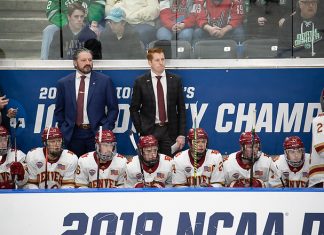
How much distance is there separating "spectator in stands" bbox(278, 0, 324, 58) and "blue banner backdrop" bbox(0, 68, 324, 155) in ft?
1.05

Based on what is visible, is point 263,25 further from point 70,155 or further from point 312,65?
point 70,155

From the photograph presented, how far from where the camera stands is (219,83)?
1042 centimetres

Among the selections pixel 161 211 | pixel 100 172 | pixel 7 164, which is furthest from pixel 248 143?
pixel 7 164

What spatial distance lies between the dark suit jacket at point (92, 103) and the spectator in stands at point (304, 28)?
176 cm

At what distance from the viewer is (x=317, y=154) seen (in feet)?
29.4

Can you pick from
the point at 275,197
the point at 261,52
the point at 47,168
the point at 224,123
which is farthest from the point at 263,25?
the point at 275,197

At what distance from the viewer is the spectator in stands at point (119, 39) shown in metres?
10.1

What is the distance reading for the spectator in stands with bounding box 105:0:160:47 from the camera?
32.8ft

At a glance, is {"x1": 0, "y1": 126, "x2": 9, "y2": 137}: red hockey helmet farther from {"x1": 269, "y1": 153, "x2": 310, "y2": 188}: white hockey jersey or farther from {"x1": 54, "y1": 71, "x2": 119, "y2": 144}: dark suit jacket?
{"x1": 269, "y1": 153, "x2": 310, "y2": 188}: white hockey jersey

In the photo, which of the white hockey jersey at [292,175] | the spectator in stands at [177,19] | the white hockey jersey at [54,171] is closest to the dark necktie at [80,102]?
the white hockey jersey at [54,171]

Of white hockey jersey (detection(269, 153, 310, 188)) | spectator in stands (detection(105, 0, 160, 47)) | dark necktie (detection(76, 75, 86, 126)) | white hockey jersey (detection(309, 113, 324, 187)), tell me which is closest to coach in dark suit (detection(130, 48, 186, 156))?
spectator in stands (detection(105, 0, 160, 47))

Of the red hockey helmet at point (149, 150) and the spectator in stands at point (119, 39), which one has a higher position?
the spectator in stands at point (119, 39)

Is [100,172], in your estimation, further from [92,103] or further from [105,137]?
[92,103]

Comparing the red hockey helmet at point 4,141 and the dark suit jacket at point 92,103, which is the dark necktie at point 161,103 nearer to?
the dark suit jacket at point 92,103
